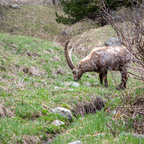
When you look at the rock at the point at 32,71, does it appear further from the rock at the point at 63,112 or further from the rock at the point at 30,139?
the rock at the point at 30,139

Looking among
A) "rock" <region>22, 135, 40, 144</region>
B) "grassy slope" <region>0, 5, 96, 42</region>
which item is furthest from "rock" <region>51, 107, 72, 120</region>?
"grassy slope" <region>0, 5, 96, 42</region>

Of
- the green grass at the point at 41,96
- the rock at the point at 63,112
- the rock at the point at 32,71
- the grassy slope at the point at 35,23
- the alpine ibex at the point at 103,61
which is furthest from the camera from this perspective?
the grassy slope at the point at 35,23

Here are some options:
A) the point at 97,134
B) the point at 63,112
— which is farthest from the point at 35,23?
the point at 97,134

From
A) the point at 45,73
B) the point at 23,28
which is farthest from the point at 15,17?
the point at 45,73

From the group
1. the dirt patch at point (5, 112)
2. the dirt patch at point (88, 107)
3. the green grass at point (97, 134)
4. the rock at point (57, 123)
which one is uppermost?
the dirt patch at point (5, 112)

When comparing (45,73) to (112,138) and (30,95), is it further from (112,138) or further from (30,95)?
(112,138)

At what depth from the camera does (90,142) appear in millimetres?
4988

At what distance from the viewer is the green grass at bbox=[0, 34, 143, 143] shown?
5.63 m

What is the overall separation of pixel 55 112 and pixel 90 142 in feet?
7.76

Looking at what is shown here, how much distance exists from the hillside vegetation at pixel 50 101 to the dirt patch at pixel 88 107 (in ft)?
0.13

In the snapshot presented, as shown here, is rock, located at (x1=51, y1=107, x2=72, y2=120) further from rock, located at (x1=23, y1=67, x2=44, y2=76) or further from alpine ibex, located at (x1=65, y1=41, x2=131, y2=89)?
rock, located at (x1=23, y1=67, x2=44, y2=76)

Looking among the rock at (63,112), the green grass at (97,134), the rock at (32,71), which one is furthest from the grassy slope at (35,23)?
the green grass at (97,134)

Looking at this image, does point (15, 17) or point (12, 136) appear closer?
point (12, 136)

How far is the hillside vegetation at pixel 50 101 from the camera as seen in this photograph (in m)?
5.52
